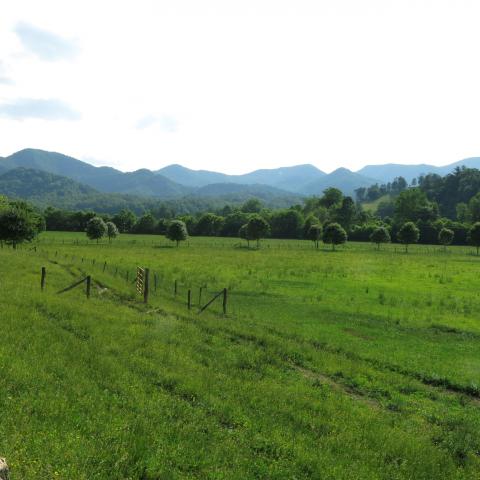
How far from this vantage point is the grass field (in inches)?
364

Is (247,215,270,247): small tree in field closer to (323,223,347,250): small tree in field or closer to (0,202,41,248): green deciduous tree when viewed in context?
(323,223,347,250): small tree in field

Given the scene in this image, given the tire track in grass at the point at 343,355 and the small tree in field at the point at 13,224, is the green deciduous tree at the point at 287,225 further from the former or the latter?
the tire track in grass at the point at 343,355

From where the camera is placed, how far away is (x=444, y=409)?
1503cm

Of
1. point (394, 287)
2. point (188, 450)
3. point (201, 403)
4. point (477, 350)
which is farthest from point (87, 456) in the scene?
point (394, 287)

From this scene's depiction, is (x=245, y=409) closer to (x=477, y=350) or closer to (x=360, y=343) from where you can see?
(x=360, y=343)

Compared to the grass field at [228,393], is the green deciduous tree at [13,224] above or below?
above

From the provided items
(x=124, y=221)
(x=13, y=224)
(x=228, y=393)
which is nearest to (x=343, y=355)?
(x=228, y=393)

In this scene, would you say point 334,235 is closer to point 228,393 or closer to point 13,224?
point 13,224

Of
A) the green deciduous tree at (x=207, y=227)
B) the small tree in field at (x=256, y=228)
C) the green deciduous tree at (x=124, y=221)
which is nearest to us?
the small tree in field at (x=256, y=228)

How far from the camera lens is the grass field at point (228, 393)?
9234 millimetres

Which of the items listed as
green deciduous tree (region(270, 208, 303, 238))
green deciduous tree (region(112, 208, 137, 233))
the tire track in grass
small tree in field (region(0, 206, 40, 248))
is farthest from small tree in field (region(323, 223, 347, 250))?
green deciduous tree (region(112, 208, 137, 233))

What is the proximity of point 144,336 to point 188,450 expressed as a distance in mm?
8992

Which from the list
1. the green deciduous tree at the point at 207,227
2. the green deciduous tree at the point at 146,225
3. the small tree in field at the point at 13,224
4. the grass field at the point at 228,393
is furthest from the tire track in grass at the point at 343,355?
the green deciduous tree at the point at 146,225

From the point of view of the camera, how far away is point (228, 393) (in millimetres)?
13422
